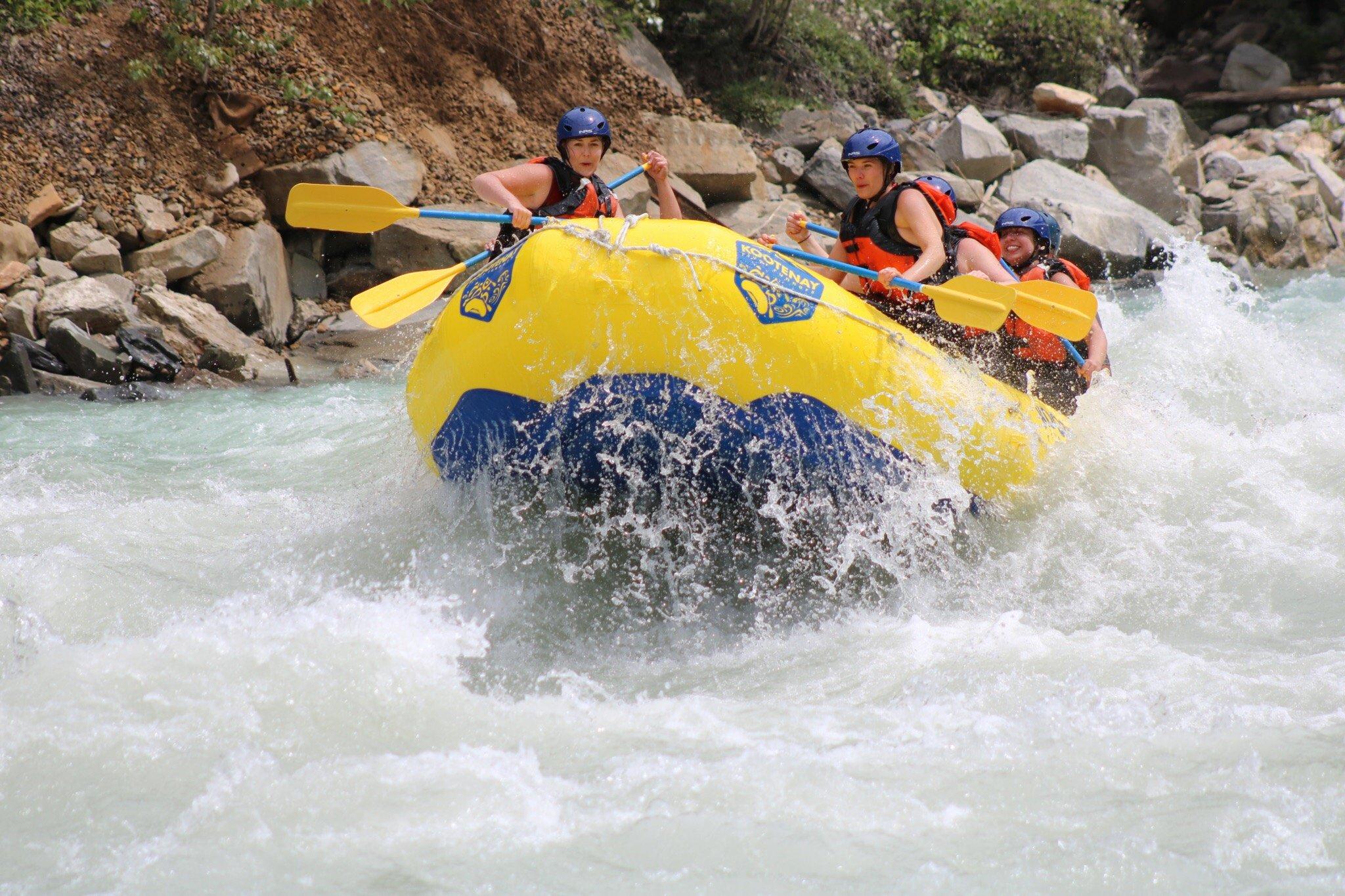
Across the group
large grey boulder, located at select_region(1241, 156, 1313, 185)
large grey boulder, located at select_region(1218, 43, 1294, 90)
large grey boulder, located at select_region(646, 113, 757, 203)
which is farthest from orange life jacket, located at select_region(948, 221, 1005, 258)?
→ large grey boulder, located at select_region(1218, 43, 1294, 90)

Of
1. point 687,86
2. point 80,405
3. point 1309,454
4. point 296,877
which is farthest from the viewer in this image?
point 687,86

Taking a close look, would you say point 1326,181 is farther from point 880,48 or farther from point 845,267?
point 845,267

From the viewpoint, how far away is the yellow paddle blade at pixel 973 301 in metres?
3.35

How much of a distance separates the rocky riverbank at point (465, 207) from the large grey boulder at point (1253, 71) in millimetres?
907

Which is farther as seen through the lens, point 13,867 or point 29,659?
point 29,659

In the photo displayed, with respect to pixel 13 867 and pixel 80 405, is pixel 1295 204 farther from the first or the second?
pixel 13 867

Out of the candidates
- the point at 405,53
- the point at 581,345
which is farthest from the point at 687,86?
the point at 581,345

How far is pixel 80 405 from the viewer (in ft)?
18.4

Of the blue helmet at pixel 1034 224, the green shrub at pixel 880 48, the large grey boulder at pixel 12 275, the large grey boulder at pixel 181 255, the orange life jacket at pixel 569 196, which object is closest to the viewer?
the orange life jacket at pixel 569 196

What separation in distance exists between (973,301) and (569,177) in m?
1.70

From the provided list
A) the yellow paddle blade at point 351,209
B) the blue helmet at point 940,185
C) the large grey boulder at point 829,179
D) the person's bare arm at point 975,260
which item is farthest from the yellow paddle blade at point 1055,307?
the large grey boulder at point 829,179

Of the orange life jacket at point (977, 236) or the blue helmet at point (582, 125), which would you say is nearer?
the orange life jacket at point (977, 236)

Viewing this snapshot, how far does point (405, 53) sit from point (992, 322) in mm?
7279

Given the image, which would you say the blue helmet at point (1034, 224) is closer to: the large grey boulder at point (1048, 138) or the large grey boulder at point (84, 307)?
the large grey boulder at point (84, 307)
